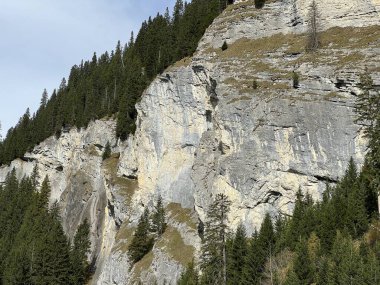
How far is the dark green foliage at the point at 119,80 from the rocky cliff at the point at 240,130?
666cm

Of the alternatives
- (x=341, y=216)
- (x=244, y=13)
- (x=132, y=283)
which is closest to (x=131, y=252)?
(x=132, y=283)

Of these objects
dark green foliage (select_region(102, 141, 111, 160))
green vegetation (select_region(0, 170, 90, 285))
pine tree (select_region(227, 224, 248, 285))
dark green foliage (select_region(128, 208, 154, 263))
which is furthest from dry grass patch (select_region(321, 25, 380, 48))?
green vegetation (select_region(0, 170, 90, 285))

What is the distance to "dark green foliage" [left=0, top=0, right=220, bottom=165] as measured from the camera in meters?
91.6

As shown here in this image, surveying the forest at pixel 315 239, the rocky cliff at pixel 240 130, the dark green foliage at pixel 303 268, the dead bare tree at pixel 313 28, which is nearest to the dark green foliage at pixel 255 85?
the rocky cliff at pixel 240 130

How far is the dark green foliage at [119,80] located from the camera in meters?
91.6

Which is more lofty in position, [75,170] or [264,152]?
[264,152]

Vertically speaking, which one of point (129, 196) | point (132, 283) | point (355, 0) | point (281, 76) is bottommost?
point (132, 283)

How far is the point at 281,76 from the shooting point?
2569 inches

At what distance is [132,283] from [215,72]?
3039cm

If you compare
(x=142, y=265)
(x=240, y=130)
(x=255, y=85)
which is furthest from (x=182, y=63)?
(x=142, y=265)

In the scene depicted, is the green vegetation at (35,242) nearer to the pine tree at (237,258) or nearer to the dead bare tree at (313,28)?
the pine tree at (237,258)

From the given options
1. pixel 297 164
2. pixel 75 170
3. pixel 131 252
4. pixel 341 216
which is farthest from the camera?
pixel 75 170

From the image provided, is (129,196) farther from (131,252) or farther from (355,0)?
(355,0)

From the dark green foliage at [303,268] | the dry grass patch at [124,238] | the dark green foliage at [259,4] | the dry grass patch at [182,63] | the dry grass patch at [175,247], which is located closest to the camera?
the dark green foliage at [303,268]
